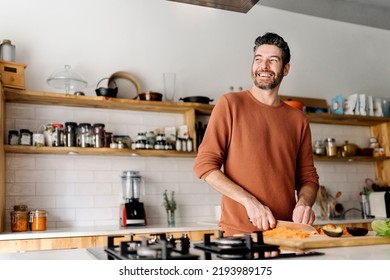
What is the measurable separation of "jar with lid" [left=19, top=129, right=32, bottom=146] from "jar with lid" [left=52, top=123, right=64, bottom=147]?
18 centimetres

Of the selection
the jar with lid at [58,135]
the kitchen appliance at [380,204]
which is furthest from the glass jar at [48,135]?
the kitchen appliance at [380,204]

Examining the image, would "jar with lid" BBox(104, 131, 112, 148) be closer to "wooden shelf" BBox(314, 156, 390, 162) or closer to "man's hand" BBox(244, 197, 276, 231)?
"wooden shelf" BBox(314, 156, 390, 162)

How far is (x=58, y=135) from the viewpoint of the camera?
138 inches

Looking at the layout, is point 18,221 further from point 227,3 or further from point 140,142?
point 227,3

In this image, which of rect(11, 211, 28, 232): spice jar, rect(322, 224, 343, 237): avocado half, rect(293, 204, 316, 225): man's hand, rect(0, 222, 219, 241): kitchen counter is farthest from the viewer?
rect(11, 211, 28, 232): spice jar

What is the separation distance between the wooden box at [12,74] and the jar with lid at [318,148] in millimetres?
2776

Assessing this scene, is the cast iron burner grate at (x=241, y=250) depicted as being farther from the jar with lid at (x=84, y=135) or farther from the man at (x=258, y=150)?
the jar with lid at (x=84, y=135)

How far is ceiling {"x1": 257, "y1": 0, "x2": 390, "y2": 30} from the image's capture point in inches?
194

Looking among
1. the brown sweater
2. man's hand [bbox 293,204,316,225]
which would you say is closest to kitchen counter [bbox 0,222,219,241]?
the brown sweater

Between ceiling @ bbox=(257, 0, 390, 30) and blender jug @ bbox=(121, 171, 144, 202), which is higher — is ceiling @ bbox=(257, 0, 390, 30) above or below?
above

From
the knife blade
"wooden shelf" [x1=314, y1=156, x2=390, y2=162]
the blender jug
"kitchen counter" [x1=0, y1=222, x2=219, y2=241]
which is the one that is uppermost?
"wooden shelf" [x1=314, y1=156, x2=390, y2=162]

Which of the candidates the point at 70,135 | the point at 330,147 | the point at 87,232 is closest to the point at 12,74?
the point at 70,135
